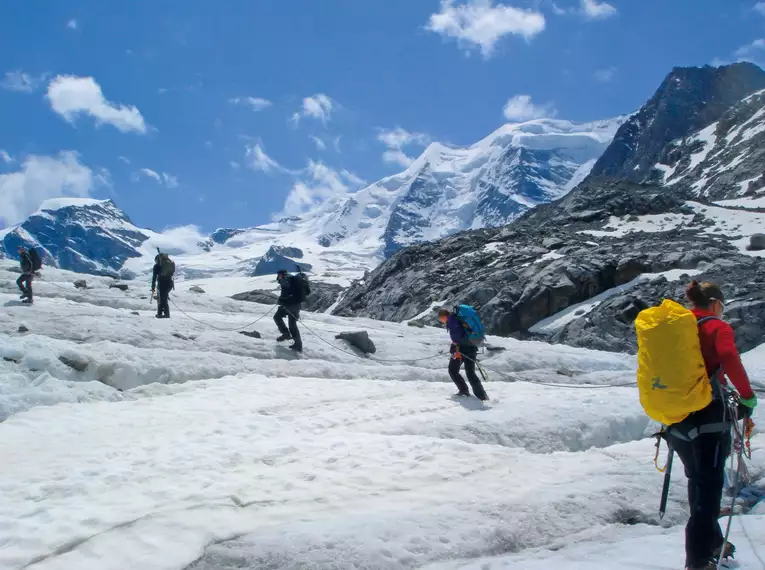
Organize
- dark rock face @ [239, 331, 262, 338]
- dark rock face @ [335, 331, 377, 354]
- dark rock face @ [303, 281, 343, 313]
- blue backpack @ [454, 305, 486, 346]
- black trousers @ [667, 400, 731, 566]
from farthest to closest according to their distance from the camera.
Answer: dark rock face @ [303, 281, 343, 313] → dark rock face @ [335, 331, 377, 354] → dark rock face @ [239, 331, 262, 338] → blue backpack @ [454, 305, 486, 346] → black trousers @ [667, 400, 731, 566]

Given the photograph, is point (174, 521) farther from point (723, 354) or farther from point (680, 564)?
point (723, 354)

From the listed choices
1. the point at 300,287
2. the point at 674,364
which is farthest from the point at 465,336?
the point at 674,364

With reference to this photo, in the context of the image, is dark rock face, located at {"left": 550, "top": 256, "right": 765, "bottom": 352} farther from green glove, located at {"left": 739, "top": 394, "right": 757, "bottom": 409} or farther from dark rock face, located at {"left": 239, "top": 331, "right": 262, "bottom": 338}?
green glove, located at {"left": 739, "top": 394, "right": 757, "bottom": 409}

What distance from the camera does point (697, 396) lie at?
531 cm

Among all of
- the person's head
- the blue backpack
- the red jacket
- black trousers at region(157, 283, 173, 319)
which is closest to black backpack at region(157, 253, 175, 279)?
black trousers at region(157, 283, 173, 319)

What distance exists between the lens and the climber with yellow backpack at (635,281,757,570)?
5305mm

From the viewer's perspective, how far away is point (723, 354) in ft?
17.4

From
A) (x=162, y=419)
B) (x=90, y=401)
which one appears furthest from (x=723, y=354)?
(x=90, y=401)

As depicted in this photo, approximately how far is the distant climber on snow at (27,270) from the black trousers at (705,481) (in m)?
21.3

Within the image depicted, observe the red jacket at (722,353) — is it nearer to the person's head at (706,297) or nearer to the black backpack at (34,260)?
the person's head at (706,297)

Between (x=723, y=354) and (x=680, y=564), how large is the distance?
2.20 m

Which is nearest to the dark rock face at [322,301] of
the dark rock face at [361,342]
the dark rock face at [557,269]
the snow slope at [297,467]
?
the dark rock face at [557,269]

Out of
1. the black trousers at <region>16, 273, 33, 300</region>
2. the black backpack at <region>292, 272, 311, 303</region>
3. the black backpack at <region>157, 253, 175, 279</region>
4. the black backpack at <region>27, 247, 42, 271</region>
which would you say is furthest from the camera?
the black backpack at <region>27, 247, 42, 271</region>

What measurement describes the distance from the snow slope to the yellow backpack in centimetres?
170
